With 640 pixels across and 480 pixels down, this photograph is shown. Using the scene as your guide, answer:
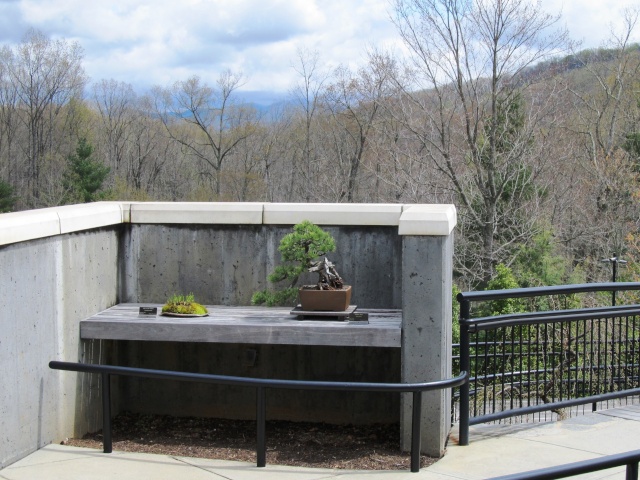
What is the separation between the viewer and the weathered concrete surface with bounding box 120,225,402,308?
7203 mm

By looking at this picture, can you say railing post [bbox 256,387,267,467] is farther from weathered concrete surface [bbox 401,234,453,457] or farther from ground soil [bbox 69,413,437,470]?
weathered concrete surface [bbox 401,234,453,457]

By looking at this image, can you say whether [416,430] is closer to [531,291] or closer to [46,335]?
[531,291]

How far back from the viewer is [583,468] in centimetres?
241

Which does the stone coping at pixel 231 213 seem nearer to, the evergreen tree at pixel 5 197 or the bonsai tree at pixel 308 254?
the bonsai tree at pixel 308 254

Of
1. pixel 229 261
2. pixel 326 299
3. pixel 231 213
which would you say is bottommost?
pixel 326 299

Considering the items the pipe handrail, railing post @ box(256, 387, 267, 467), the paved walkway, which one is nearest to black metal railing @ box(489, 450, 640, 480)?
the paved walkway

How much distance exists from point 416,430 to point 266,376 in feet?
6.97

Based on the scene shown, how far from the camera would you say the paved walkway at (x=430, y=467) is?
542 centimetres

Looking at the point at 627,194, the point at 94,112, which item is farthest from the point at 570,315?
the point at 94,112

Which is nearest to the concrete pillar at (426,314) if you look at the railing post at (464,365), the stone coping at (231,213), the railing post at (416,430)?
the railing post at (464,365)

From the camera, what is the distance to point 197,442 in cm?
674

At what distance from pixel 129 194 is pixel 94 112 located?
36.9ft

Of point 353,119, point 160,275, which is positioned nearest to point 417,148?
point 353,119

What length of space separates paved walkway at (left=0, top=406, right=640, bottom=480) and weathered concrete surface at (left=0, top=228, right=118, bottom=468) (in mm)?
268
